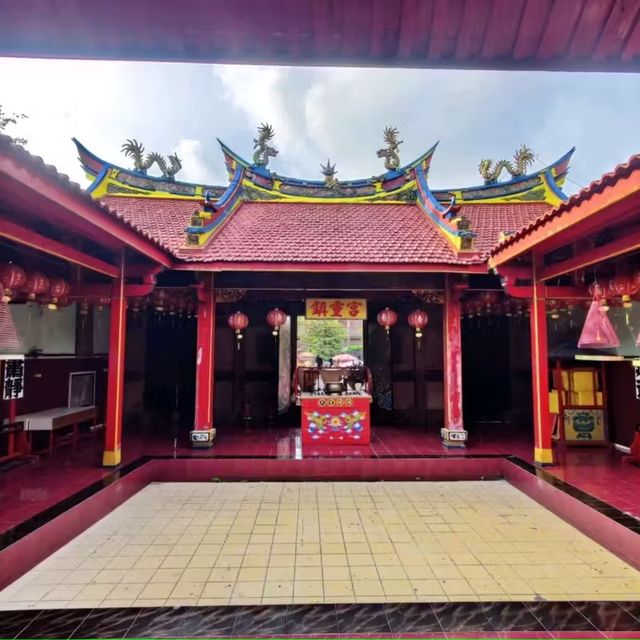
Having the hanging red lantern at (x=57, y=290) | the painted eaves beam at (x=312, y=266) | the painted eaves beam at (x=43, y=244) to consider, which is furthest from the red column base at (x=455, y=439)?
the hanging red lantern at (x=57, y=290)

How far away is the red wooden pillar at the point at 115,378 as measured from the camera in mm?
5691

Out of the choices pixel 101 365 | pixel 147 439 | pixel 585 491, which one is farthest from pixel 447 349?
pixel 101 365

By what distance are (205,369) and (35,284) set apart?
9.12ft

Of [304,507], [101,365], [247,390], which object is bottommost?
[304,507]

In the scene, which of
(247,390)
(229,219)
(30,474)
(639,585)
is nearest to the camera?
(639,585)

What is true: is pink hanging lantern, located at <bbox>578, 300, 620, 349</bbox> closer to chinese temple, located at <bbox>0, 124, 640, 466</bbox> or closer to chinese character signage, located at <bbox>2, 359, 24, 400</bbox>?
chinese temple, located at <bbox>0, 124, 640, 466</bbox>

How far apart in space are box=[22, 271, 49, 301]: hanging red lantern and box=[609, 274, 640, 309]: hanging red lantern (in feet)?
23.4

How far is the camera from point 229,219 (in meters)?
8.28

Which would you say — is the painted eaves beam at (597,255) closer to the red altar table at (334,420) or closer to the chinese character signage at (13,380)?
the red altar table at (334,420)

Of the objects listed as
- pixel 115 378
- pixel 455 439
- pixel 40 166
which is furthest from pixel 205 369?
pixel 455 439

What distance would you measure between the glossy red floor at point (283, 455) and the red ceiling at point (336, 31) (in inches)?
169

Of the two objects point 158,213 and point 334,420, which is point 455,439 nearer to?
point 334,420

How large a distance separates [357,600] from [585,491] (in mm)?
3376

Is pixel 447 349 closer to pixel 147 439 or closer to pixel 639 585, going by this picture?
pixel 639 585
